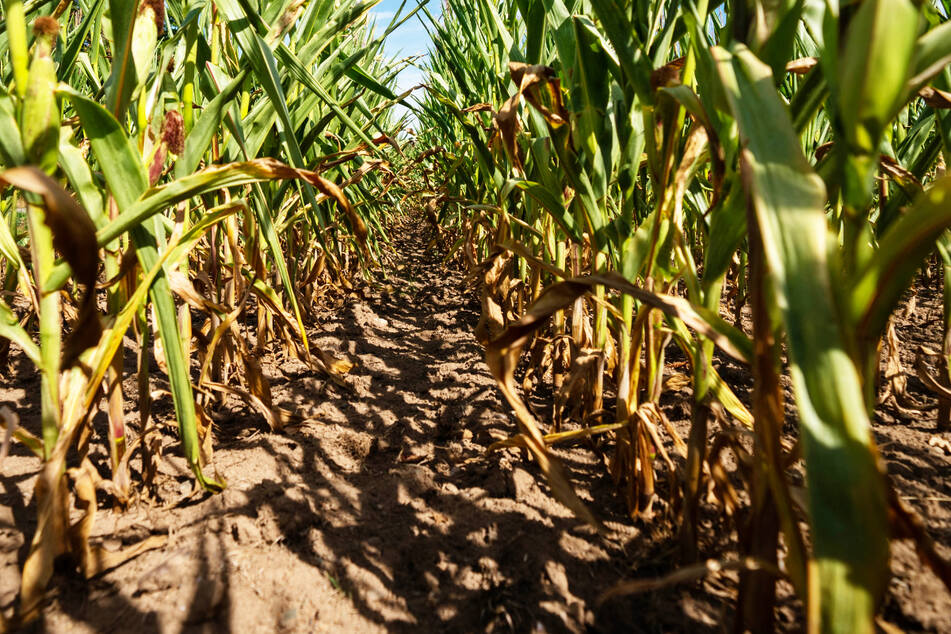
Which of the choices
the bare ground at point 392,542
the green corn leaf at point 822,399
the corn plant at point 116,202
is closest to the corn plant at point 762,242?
the green corn leaf at point 822,399

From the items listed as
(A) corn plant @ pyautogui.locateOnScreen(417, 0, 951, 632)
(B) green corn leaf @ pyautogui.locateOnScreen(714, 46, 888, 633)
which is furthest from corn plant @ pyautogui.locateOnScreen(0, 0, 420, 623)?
(B) green corn leaf @ pyautogui.locateOnScreen(714, 46, 888, 633)

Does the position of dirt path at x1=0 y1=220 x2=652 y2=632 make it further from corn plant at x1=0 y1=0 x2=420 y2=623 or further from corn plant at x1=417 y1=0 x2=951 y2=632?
corn plant at x1=417 y1=0 x2=951 y2=632

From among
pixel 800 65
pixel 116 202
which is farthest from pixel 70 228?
pixel 800 65

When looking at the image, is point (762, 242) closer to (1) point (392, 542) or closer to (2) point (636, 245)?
(2) point (636, 245)

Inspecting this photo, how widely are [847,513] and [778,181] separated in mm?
219

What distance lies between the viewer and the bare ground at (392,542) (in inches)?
28.8

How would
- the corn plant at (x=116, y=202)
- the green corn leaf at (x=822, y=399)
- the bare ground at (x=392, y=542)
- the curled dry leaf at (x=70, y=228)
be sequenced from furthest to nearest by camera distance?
1. the bare ground at (x=392, y=542)
2. the corn plant at (x=116, y=202)
3. the curled dry leaf at (x=70, y=228)
4. the green corn leaf at (x=822, y=399)

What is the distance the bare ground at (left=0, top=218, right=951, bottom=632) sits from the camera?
73 centimetres

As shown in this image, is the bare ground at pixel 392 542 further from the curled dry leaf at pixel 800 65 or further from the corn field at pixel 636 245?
the curled dry leaf at pixel 800 65

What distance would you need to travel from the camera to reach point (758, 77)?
1.41ft

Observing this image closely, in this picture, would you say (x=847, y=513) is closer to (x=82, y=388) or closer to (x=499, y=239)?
(x=82, y=388)

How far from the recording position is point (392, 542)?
91cm

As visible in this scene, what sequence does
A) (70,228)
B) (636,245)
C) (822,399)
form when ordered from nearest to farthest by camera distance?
(822,399)
(70,228)
(636,245)

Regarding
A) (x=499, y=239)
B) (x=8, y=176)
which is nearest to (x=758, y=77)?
(x=8, y=176)
